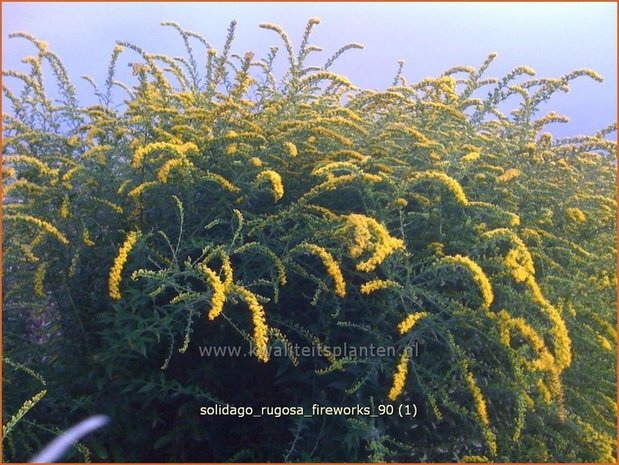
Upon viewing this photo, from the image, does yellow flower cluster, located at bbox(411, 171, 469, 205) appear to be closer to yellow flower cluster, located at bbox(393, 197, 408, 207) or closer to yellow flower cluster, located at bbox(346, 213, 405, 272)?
yellow flower cluster, located at bbox(393, 197, 408, 207)

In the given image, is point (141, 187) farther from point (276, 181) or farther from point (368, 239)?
point (368, 239)

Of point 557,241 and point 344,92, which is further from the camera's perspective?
point 344,92

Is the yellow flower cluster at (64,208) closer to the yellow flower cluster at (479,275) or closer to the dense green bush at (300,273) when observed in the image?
the dense green bush at (300,273)

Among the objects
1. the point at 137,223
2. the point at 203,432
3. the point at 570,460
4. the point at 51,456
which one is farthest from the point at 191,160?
the point at 570,460

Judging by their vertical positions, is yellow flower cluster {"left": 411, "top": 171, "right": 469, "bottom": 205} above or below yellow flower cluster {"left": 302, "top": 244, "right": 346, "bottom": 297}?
above

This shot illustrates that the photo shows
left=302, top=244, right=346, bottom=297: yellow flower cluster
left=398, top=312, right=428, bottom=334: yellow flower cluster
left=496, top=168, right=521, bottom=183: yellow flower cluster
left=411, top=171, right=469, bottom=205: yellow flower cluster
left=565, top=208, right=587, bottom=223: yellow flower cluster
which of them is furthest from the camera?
left=565, top=208, right=587, bottom=223: yellow flower cluster

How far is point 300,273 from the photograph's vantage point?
2.86m

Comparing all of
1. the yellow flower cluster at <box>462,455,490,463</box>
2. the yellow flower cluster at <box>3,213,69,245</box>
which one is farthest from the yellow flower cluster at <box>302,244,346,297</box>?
the yellow flower cluster at <box>3,213,69,245</box>

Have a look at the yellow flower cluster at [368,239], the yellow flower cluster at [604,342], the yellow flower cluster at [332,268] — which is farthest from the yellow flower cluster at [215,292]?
the yellow flower cluster at [604,342]

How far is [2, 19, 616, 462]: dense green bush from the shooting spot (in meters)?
2.78

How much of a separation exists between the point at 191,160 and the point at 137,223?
37 centimetres

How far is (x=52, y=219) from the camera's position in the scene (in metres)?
3.19

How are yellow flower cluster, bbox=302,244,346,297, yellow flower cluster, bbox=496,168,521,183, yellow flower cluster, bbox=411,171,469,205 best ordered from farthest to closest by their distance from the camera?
yellow flower cluster, bbox=496,168,521,183 < yellow flower cluster, bbox=411,171,469,205 < yellow flower cluster, bbox=302,244,346,297

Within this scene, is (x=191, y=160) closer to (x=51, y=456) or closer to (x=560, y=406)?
(x=51, y=456)
